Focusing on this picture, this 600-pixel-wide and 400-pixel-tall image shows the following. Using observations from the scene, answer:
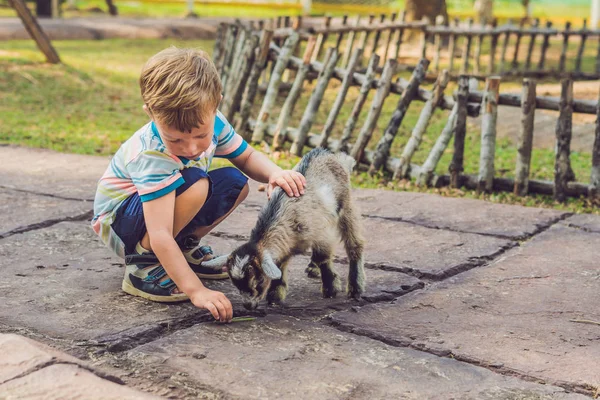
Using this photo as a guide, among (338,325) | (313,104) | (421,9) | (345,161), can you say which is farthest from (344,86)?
(421,9)

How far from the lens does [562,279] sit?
3.94 metres

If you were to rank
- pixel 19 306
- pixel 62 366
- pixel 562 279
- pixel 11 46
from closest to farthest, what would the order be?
pixel 62 366 < pixel 19 306 < pixel 562 279 < pixel 11 46

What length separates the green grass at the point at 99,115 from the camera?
276 inches

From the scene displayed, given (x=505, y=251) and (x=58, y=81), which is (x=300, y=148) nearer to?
(x=505, y=251)

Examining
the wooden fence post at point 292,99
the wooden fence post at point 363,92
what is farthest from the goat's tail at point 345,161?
the wooden fence post at point 292,99

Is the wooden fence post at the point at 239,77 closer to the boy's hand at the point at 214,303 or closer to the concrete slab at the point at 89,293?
the concrete slab at the point at 89,293

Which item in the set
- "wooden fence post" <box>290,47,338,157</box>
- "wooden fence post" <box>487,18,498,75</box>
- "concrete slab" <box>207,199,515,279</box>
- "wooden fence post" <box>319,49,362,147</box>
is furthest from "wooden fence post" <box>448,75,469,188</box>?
"wooden fence post" <box>487,18,498,75</box>

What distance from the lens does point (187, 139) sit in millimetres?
3170

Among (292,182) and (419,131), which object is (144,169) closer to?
(292,182)

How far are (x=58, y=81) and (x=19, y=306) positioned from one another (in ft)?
23.7

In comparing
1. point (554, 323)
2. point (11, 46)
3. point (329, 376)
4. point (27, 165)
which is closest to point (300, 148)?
point (27, 165)

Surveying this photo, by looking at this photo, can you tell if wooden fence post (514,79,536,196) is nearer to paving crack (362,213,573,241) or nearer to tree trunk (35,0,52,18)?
paving crack (362,213,573,241)

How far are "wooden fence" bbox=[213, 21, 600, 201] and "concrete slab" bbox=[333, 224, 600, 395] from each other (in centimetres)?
184

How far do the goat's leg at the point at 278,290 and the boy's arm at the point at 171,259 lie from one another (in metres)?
0.26
